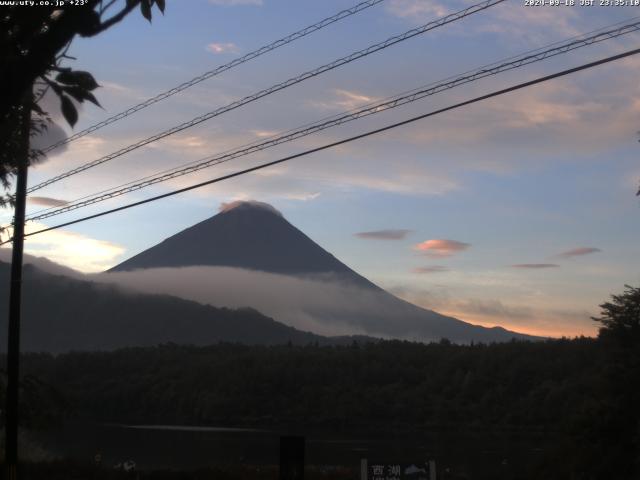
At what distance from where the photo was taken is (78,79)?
22.4 feet

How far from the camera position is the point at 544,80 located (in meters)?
11.5

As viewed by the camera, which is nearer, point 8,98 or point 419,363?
point 8,98

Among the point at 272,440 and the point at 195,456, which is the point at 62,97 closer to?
the point at 195,456

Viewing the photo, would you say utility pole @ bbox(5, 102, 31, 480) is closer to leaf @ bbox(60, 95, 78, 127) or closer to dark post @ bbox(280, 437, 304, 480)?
dark post @ bbox(280, 437, 304, 480)

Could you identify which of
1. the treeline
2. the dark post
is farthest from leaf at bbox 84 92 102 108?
the treeline

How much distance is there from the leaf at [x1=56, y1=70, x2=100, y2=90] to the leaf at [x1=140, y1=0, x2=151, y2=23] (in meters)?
0.67

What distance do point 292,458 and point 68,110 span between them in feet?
33.7

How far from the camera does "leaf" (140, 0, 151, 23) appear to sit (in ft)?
21.9

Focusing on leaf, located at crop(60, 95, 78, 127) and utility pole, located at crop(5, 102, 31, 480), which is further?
utility pole, located at crop(5, 102, 31, 480)

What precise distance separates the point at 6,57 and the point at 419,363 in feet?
446

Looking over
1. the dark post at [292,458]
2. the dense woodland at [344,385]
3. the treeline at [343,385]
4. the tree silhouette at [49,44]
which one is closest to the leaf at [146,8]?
the tree silhouette at [49,44]

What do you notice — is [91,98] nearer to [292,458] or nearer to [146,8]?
[146,8]

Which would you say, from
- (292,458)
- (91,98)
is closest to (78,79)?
(91,98)

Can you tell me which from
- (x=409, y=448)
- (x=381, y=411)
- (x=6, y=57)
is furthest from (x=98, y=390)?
(x=6, y=57)
